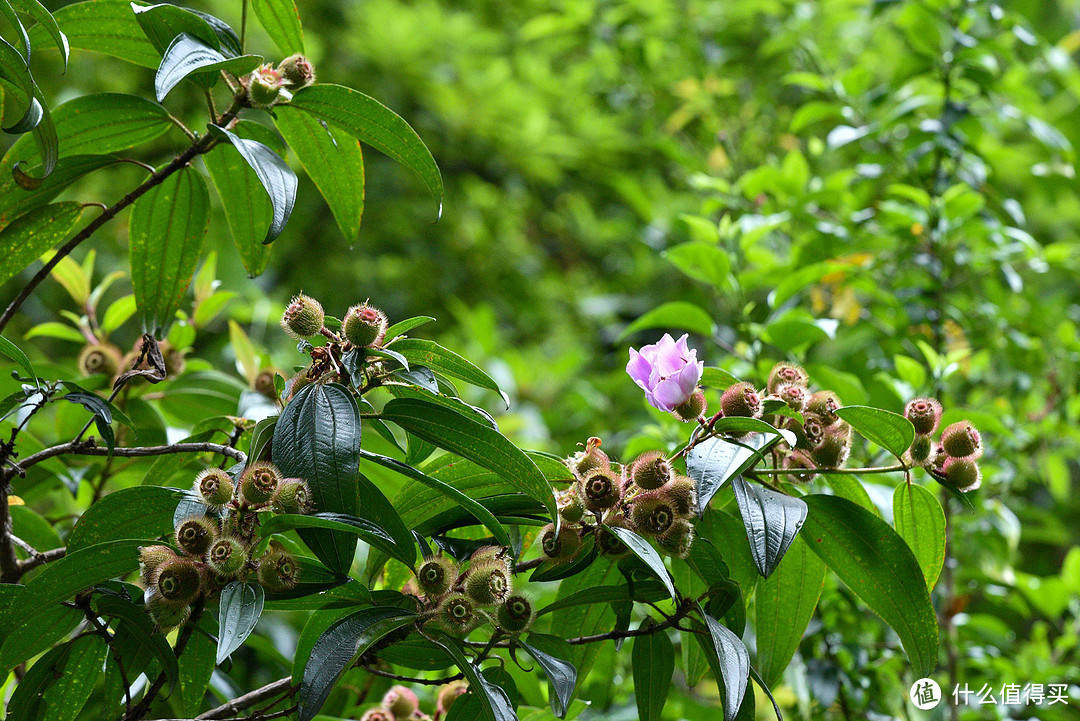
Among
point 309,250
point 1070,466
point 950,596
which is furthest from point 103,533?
point 1070,466

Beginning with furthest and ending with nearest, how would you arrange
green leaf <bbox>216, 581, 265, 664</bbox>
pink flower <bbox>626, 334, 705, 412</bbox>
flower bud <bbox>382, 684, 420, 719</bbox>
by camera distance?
flower bud <bbox>382, 684, 420, 719</bbox> < pink flower <bbox>626, 334, 705, 412</bbox> < green leaf <bbox>216, 581, 265, 664</bbox>

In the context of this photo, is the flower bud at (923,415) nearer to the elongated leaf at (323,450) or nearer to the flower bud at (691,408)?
the flower bud at (691,408)

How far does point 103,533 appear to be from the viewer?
0.79 metres

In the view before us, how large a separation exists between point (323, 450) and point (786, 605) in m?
0.47

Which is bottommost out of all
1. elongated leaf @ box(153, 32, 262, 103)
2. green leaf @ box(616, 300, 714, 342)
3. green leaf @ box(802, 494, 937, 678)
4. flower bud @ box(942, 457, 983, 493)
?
green leaf @ box(616, 300, 714, 342)

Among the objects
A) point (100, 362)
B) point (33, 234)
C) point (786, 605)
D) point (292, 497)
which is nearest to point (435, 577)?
point (292, 497)

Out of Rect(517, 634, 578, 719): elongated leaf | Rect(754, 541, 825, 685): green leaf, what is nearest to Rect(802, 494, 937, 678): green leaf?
Rect(754, 541, 825, 685): green leaf

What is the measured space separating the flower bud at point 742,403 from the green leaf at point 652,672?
204 millimetres

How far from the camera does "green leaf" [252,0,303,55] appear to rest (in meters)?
0.92

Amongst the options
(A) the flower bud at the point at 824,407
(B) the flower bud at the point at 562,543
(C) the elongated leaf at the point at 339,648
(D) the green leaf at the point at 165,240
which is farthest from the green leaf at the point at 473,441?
(D) the green leaf at the point at 165,240

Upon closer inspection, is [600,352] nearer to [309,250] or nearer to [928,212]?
[309,250]

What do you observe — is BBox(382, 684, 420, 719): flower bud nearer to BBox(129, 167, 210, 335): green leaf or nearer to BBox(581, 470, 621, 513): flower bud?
BBox(581, 470, 621, 513): flower bud

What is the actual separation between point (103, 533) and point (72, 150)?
0.40 meters

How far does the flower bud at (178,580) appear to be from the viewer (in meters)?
0.67
